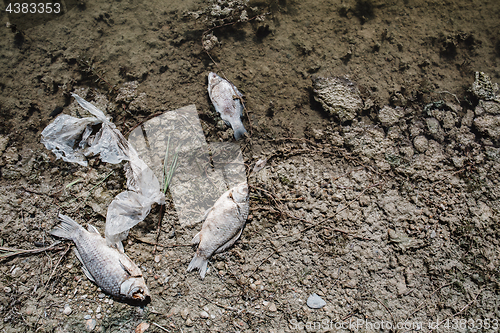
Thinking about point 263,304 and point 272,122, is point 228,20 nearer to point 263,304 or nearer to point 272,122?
point 272,122

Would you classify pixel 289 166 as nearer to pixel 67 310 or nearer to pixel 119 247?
pixel 119 247

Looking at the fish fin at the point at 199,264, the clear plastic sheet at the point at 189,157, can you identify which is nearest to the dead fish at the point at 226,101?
the clear plastic sheet at the point at 189,157

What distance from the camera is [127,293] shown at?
3.12 meters

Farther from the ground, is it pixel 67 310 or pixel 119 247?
pixel 119 247

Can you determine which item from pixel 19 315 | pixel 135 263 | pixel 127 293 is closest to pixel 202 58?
pixel 135 263

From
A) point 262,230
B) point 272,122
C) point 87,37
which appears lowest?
point 262,230

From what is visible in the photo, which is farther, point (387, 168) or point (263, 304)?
point (387, 168)

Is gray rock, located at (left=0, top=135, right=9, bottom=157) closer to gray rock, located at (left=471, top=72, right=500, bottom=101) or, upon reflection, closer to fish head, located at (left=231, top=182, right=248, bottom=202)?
fish head, located at (left=231, top=182, right=248, bottom=202)

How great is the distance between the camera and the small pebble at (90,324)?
315 centimetres

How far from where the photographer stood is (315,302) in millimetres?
3268

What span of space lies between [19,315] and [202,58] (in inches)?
152

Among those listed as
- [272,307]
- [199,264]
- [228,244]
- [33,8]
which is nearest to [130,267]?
[199,264]

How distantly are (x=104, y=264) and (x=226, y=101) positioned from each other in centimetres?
245

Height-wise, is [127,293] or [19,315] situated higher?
[127,293]
